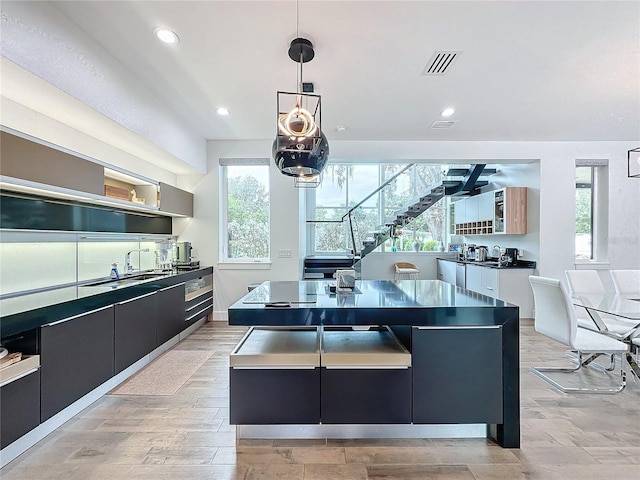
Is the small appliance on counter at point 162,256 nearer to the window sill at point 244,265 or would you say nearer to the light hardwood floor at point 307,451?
the window sill at point 244,265

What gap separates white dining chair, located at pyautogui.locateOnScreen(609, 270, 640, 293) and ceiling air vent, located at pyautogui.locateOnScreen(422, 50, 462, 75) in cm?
321

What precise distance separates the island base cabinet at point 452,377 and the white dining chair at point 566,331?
1300mm

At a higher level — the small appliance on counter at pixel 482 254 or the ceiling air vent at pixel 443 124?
the ceiling air vent at pixel 443 124

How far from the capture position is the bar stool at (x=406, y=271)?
766 centimetres

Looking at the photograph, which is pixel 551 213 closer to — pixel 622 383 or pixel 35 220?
pixel 622 383

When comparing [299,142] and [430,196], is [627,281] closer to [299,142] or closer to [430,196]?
[430,196]

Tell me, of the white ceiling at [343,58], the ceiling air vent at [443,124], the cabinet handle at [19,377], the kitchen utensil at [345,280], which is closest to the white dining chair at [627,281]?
the white ceiling at [343,58]

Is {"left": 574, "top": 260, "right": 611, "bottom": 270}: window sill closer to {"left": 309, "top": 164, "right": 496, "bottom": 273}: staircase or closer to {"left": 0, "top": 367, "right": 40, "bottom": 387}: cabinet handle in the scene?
{"left": 309, "top": 164, "right": 496, "bottom": 273}: staircase

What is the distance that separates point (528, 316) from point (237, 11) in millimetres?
6014

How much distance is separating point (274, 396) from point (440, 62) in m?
3.13

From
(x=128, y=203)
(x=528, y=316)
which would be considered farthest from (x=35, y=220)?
(x=528, y=316)

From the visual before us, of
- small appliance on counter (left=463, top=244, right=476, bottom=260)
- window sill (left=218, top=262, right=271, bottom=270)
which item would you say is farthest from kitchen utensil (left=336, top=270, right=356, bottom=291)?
small appliance on counter (left=463, top=244, right=476, bottom=260)

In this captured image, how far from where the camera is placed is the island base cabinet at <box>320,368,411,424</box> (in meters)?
2.12

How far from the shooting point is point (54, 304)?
2.22 meters
